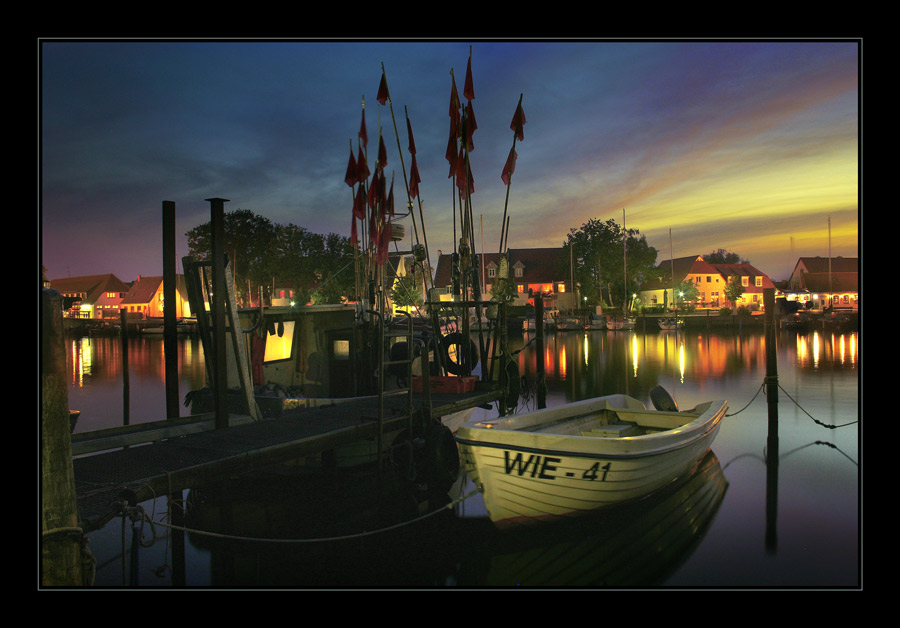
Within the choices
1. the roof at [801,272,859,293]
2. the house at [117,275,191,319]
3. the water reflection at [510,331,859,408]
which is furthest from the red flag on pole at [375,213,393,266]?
the house at [117,275,191,319]

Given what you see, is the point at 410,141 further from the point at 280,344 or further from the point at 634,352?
the point at 634,352

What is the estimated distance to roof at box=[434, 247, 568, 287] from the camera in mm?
83250

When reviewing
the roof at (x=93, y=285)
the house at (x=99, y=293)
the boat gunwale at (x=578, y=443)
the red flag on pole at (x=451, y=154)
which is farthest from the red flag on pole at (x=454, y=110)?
the roof at (x=93, y=285)

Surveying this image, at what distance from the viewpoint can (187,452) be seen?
738cm

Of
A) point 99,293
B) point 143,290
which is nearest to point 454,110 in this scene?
point 143,290

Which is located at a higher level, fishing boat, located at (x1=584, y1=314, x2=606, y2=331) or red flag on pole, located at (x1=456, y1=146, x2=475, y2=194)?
red flag on pole, located at (x1=456, y1=146, x2=475, y2=194)

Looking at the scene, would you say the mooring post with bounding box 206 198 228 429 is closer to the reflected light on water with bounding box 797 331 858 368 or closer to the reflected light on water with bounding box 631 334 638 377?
the reflected light on water with bounding box 631 334 638 377

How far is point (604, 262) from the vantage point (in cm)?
7581

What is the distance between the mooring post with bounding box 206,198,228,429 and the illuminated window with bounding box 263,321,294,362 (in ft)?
14.9

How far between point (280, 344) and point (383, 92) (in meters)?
6.03

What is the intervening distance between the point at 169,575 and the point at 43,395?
4.09 meters

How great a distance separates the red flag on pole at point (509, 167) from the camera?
13984mm

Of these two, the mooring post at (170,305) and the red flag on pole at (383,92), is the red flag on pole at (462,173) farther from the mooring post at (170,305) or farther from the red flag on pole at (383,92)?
the mooring post at (170,305)

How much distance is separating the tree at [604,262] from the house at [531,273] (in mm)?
4017
